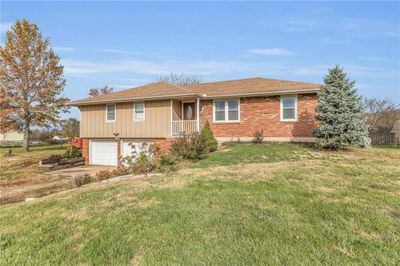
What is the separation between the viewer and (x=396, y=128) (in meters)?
35.5

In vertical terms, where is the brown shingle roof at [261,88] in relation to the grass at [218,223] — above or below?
above

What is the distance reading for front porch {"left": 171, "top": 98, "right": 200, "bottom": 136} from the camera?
48.0ft

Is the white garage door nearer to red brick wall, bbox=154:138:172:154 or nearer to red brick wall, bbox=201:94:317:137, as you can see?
red brick wall, bbox=154:138:172:154

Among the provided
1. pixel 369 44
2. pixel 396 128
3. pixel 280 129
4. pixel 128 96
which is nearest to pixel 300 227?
pixel 280 129

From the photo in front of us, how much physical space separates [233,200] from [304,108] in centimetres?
1050

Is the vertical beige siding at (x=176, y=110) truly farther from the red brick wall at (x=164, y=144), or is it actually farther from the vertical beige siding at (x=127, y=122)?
the red brick wall at (x=164, y=144)

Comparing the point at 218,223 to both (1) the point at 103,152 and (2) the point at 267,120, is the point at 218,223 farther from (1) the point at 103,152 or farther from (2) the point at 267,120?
(1) the point at 103,152

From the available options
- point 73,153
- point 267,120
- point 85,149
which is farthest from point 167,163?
point 73,153

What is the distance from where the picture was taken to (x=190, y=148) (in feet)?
34.7

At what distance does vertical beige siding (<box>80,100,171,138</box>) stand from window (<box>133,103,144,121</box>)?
23 cm

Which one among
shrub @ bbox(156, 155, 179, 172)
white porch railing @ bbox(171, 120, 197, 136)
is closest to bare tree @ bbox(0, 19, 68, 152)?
white porch railing @ bbox(171, 120, 197, 136)

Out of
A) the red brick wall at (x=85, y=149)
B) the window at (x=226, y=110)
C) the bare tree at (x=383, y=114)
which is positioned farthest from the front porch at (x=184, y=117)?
the bare tree at (x=383, y=114)

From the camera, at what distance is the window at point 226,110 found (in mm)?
15219

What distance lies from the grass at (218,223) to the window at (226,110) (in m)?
8.70
